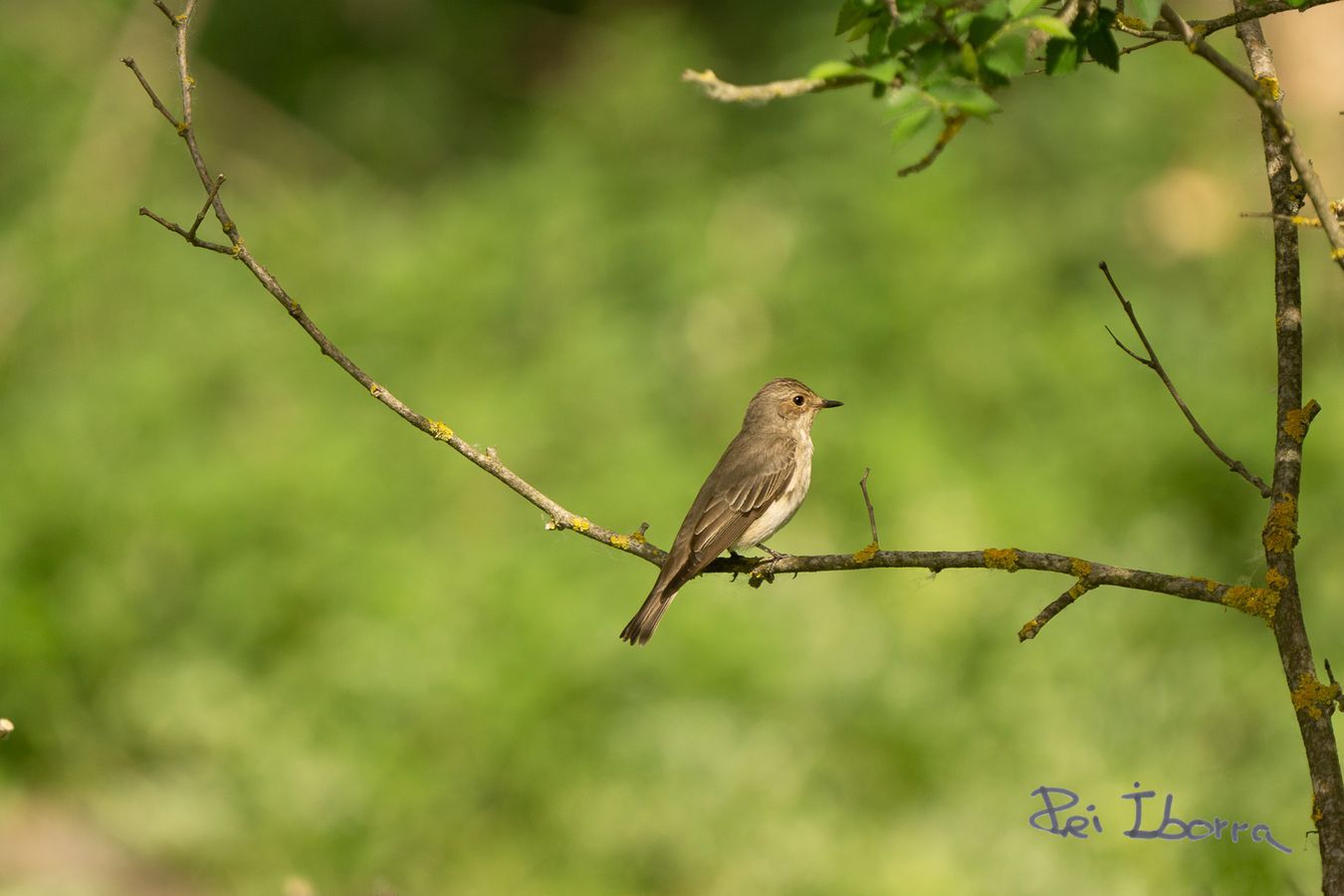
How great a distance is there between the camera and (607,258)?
11.0 metres

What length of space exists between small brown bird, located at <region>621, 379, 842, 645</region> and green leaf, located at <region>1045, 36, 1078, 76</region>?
2.39m

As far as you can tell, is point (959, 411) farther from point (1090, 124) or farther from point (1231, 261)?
point (1090, 124)

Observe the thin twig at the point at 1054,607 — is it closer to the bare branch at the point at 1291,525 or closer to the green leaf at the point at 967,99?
the bare branch at the point at 1291,525

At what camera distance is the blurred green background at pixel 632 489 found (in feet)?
21.5

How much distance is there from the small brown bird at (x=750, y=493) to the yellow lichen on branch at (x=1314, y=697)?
6.87ft

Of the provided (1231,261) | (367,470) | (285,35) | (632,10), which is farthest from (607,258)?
(285,35)

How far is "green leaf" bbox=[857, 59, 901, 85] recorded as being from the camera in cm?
246

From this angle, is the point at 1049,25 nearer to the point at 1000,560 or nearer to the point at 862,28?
the point at 862,28

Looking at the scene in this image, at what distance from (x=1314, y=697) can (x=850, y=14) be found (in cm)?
174

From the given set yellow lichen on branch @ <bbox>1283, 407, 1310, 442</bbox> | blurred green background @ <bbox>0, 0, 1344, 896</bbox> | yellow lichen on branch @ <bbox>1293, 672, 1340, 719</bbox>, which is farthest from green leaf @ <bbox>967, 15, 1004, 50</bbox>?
blurred green background @ <bbox>0, 0, 1344, 896</bbox>

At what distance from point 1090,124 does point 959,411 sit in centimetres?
357

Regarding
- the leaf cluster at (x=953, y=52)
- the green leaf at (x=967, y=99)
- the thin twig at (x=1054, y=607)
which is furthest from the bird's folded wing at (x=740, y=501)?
the green leaf at (x=967, y=99)
